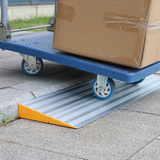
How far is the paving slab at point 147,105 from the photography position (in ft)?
11.7

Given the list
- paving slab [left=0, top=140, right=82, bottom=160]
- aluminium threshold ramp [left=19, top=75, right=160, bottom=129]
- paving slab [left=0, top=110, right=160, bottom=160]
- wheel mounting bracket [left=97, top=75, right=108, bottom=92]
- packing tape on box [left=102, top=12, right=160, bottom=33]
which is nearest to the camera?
paving slab [left=0, top=140, right=82, bottom=160]

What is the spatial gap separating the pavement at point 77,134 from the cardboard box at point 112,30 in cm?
58

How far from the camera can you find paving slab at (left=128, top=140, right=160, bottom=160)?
2.51m

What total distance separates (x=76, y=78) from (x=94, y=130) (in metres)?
1.36

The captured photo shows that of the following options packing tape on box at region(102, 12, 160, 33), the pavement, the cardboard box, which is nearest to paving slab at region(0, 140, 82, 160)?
the pavement

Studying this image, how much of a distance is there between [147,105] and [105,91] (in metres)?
0.55

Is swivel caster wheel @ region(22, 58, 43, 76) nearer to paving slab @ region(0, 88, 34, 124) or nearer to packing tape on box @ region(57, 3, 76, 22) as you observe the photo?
paving slab @ region(0, 88, 34, 124)

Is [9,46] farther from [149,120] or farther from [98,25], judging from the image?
[149,120]

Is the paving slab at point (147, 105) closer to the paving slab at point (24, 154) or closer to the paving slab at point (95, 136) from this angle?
the paving slab at point (95, 136)

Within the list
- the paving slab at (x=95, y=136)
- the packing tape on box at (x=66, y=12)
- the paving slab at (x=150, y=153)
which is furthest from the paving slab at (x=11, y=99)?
the paving slab at (x=150, y=153)

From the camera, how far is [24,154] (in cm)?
253

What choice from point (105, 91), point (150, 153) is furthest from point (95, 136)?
point (105, 91)

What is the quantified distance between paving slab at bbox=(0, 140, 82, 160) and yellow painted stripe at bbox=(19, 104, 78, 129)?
540mm

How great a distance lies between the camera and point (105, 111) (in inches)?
136
